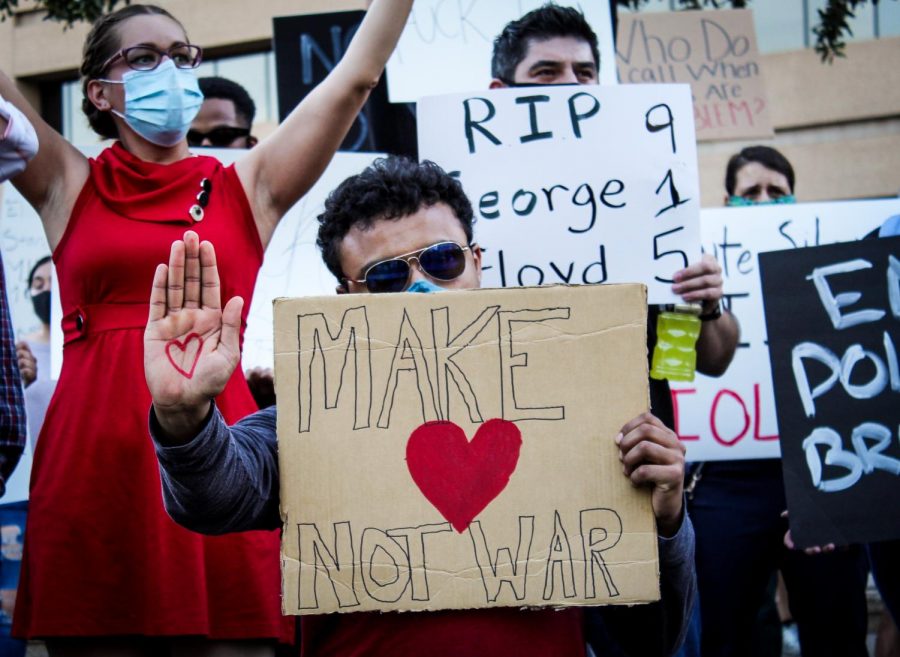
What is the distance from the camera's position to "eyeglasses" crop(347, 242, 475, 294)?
200cm

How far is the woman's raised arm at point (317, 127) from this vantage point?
246 centimetres

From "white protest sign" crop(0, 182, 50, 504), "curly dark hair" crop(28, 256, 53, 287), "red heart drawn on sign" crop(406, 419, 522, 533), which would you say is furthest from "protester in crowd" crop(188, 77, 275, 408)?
"red heart drawn on sign" crop(406, 419, 522, 533)

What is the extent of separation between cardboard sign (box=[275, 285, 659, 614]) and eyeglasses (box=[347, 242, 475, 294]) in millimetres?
243

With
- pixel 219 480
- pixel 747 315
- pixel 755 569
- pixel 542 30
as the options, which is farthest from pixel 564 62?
pixel 219 480

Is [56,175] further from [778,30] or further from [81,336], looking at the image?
[778,30]

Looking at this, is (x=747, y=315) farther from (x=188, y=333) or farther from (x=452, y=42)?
(x=188, y=333)

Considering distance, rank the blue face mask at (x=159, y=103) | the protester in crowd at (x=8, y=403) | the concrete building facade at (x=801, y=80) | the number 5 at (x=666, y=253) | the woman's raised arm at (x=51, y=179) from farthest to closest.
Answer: the concrete building facade at (x=801, y=80) < the number 5 at (x=666, y=253) < the blue face mask at (x=159, y=103) < the woman's raised arm at (x=51, y=179) < the protester in crowd at (x=8, y=403)

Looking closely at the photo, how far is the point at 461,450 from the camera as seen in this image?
174 centimetres

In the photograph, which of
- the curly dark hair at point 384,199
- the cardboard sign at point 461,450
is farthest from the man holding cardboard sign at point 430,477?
the curly dark hair at point 384,199

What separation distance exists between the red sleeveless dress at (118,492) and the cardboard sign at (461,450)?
550mm

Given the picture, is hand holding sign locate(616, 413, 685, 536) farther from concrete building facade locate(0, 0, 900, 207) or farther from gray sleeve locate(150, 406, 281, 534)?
concrete building facade locate(0, 0, 900, 207)

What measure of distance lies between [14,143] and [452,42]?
75.2 inches

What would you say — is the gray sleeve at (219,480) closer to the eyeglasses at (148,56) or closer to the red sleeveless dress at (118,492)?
the red sleeveless dress at (118,492)

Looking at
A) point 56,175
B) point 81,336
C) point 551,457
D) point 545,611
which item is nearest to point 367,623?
point 545,611
